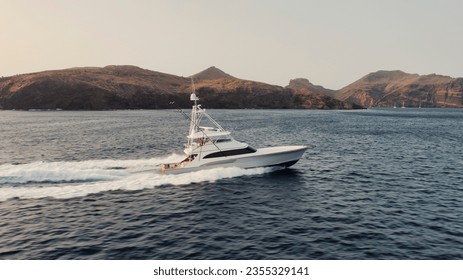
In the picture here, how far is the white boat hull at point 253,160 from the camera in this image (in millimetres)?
33438

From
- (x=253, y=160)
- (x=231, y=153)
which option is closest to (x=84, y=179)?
(x=231, y=153)

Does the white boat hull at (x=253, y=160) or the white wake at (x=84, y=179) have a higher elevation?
the white boat hull at (x=253, y=160)

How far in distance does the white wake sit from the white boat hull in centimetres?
61

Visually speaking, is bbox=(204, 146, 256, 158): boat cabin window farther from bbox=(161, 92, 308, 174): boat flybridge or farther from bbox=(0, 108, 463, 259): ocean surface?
bbox=(0, 108, 463, 259): ocean surface

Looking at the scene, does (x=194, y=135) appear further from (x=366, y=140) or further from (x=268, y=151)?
(x=366, y=140)

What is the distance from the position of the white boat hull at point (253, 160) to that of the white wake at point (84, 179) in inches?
23.9

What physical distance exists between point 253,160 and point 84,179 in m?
16.3

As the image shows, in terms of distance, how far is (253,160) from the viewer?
3444cm

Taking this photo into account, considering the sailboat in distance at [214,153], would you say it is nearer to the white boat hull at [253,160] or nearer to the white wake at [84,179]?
the white boat hull at [253,160]

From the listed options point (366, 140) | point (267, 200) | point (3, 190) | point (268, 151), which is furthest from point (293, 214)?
point (366, 140)

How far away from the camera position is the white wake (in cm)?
2812

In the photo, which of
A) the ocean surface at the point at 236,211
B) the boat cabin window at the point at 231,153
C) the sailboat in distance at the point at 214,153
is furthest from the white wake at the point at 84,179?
the boat cabin window at the point at 231,153

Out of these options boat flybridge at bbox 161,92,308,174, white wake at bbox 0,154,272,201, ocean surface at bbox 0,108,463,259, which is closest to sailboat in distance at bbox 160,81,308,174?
boat flybridge at bbox 161,92,308,174
